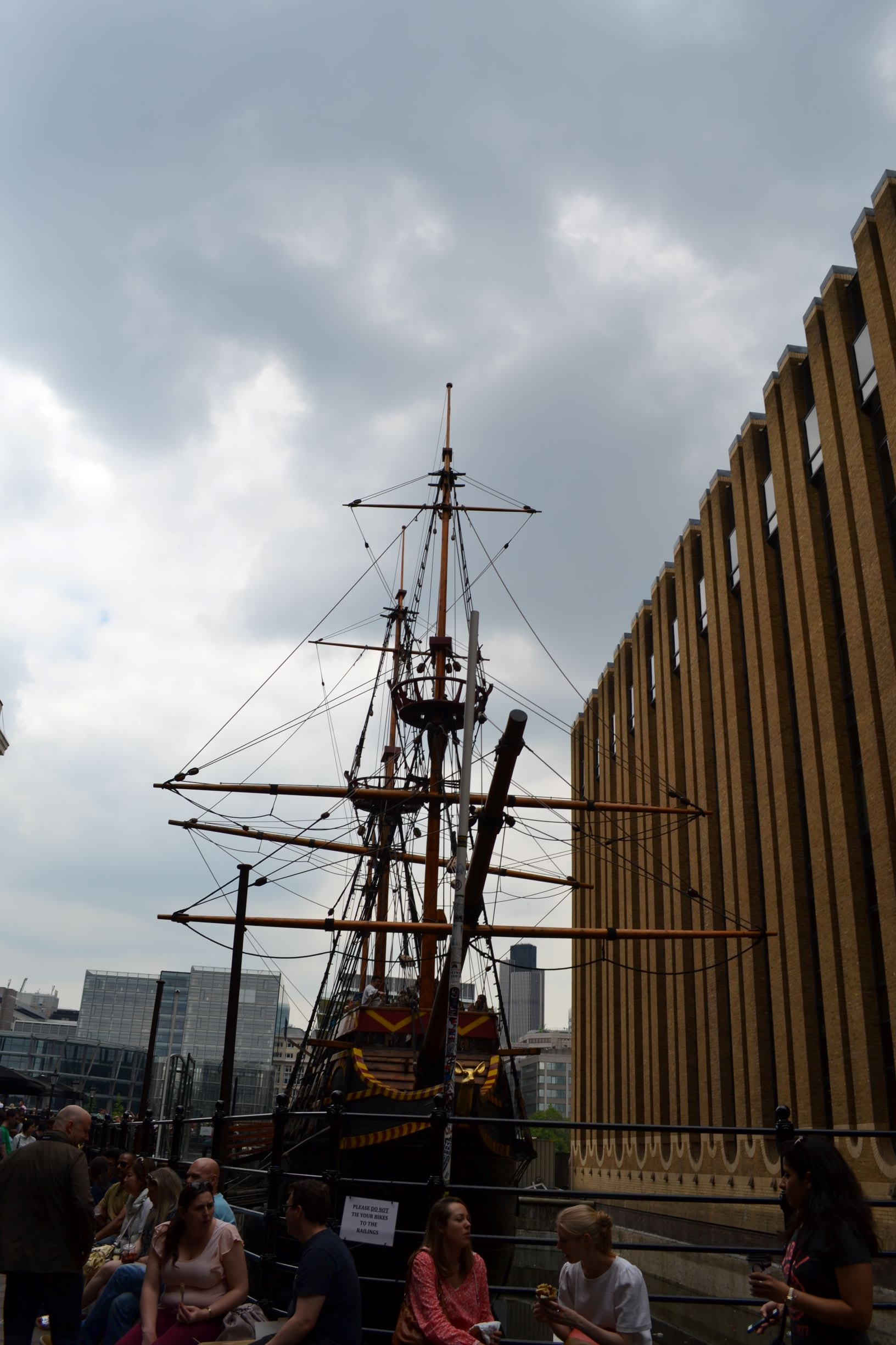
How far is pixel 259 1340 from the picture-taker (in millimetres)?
5391

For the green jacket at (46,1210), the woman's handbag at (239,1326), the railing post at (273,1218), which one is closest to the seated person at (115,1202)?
the railing post at (273,1218)

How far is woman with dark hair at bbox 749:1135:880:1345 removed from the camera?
375 cm

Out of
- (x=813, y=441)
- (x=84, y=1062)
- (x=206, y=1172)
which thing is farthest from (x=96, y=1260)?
(x=84, y=1062)

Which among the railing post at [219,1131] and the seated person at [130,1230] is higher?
the railing post at [219,1131]

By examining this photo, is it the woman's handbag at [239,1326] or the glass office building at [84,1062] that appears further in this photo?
the glass office building at [84,1062]

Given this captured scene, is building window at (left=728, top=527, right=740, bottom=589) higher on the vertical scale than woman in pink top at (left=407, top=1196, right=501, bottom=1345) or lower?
higher

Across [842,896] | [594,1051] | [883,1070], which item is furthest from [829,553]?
[594,1051]

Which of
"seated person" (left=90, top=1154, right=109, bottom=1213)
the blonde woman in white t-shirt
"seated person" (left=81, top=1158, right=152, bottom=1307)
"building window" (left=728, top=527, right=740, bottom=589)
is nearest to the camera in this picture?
the blonde woman in white t-shirt

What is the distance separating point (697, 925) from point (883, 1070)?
36.1ft

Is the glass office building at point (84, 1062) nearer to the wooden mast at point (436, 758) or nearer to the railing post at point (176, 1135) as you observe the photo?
the wooden mast at point (436, 758)

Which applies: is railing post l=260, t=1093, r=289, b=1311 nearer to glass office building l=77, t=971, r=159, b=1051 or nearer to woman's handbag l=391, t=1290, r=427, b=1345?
woman's handbag l=391, t=1290, r=427, b=1345

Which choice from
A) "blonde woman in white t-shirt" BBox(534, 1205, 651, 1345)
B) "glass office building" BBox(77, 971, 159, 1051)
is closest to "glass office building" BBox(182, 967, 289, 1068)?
"glass office building" BBox(77, 971, 159, 1051)

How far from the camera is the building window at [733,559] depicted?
30.5 metres

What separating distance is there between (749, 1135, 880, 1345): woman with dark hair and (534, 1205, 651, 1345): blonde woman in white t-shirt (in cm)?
84
